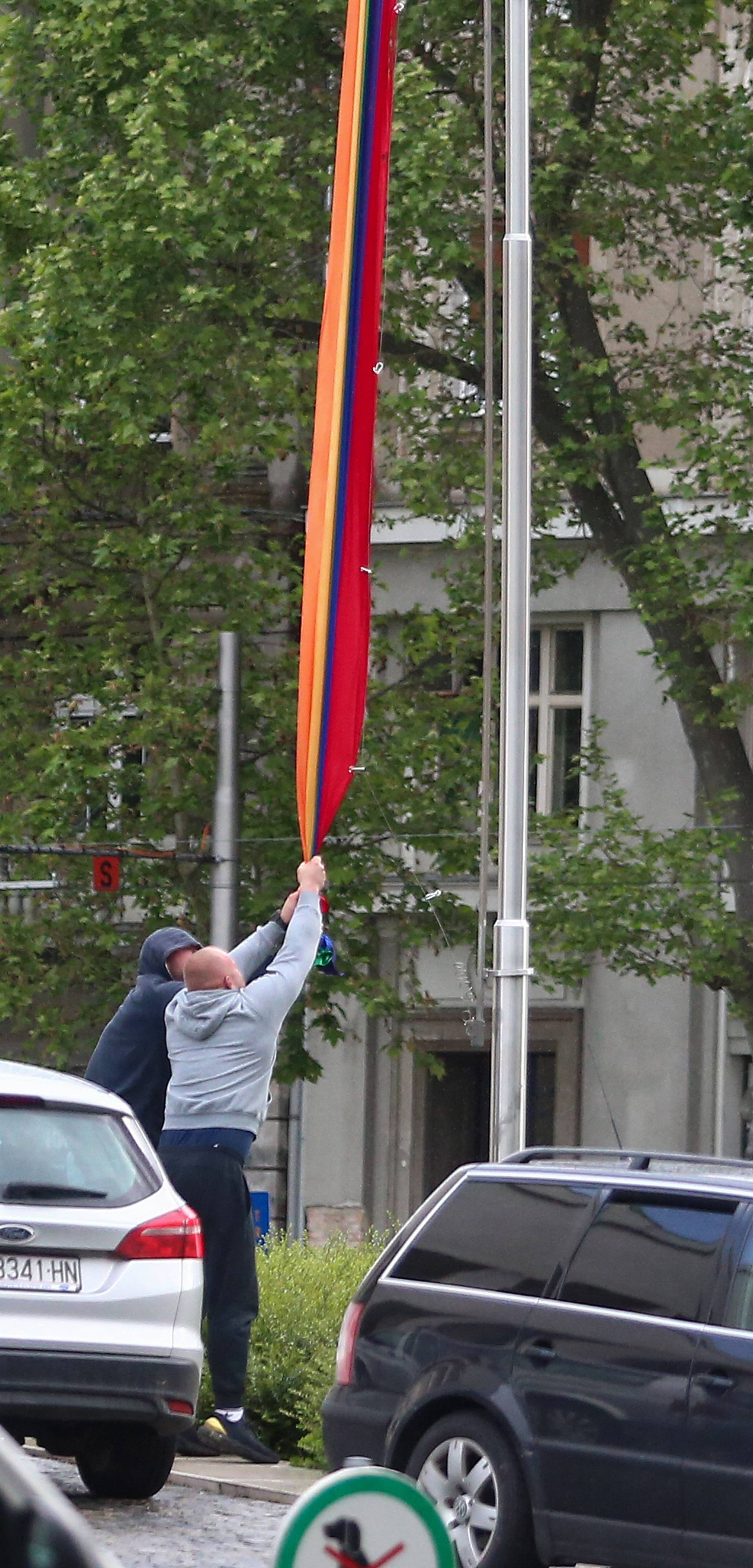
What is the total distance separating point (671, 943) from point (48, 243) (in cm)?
829

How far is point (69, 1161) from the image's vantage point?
8.39 m

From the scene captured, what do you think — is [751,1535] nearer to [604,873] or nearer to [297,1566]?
[297,1566]

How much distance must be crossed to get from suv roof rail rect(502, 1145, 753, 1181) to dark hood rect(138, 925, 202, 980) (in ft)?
8.09

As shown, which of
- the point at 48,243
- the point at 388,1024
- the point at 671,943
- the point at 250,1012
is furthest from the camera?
the point at 388,1024

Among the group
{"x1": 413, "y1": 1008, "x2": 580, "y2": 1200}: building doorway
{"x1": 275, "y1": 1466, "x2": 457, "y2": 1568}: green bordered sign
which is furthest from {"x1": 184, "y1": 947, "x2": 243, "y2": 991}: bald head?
{"x1": 413, "y1": 1008, "x2": 580, "y2": 1200}: building doorway

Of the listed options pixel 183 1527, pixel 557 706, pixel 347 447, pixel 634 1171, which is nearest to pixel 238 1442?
→ pixel 183 1527

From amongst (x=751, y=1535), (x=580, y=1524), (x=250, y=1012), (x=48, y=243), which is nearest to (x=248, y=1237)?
(x=250, y=1012)

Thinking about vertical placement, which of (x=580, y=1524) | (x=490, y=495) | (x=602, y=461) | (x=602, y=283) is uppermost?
(x=602, y=283)

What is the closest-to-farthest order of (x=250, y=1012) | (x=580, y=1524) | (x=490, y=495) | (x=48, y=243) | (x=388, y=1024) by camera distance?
(x=580, y=1524), (x=250, y=1012), (x=490, y=495), (x=48, y=243), (x=388, y=1024)

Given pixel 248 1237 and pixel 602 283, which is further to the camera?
pixel 602 283

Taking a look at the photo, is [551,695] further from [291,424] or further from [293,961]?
[293,961]

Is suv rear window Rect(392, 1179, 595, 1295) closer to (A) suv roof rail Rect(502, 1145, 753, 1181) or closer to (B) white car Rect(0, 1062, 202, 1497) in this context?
(A) suv roof rail Rect(502, 1145, 753, 1181)

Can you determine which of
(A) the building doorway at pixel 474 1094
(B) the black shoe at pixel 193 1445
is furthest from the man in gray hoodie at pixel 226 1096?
(A) the building doorway at pixel 474 1094

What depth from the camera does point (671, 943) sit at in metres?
20.7
